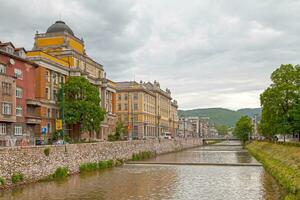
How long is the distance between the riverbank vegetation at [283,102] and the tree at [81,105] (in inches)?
1212

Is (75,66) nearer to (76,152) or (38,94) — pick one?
(38,94)

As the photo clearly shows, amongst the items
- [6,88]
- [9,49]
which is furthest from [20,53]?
[6,88]

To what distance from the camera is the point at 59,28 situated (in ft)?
Answer: 276

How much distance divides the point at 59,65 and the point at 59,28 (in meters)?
10.9

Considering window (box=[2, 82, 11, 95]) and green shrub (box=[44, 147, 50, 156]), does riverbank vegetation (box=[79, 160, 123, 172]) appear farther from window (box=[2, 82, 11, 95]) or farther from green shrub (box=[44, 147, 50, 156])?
window (box=[2, 82, 11, 95])

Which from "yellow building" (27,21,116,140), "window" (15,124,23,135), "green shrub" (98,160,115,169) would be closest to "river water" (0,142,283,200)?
"green shrub" (98,160,115,169)

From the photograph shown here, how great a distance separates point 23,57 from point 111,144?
19843 mm

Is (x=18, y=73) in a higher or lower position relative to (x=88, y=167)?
higher

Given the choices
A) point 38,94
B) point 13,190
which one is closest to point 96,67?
point 38,94

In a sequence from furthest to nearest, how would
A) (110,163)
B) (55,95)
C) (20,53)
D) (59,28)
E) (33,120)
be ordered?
(59,28) < (55,95) < (33,120) < (20,53) < (110,163)

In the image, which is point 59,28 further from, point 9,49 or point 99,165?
point 99,165

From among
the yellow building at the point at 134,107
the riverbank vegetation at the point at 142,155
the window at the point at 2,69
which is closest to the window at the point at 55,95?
the window at the point at 2,69

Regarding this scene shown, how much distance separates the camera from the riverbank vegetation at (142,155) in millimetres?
75694

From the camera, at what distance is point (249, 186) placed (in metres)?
39.4
